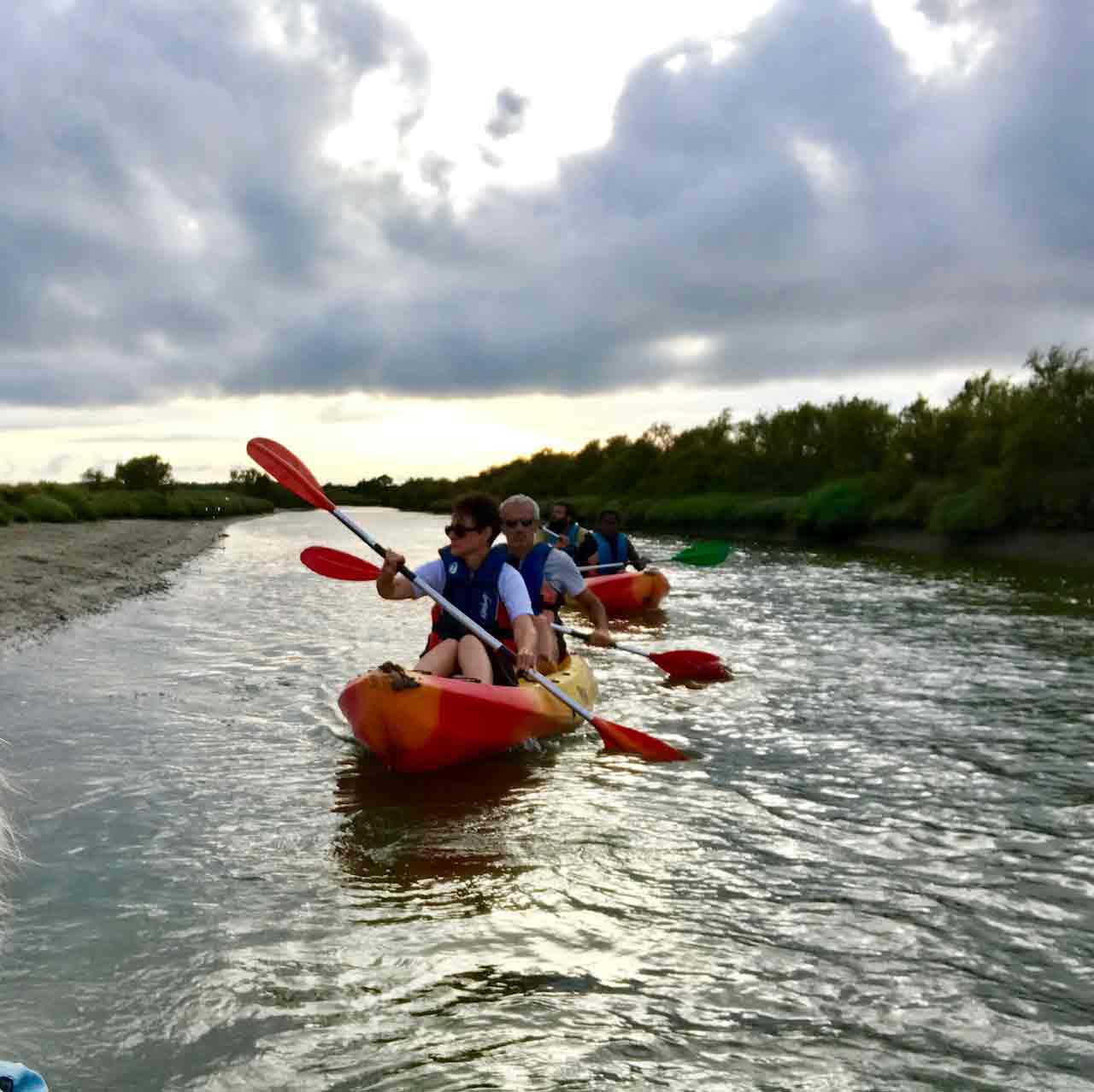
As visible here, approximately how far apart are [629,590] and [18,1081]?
45.4 ft

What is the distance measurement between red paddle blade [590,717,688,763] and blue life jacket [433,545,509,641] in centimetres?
99

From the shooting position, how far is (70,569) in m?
19.0

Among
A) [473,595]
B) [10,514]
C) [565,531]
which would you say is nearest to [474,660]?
[473,595]

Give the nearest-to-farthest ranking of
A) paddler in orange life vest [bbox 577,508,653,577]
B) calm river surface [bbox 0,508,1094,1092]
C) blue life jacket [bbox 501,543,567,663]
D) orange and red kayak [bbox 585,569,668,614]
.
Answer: calm river surface [bbox 0,508,1094,1092], blue life jacket [bbox 501,543,567,663], orange and red kayak [bbox 585,569,668,614], paddler in orange life vest [bbox 577,508,653,577]

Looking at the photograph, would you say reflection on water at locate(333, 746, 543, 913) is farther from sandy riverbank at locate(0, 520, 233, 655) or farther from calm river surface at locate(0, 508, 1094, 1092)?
sandy riverbank at locate(0, 520, 233, 655)

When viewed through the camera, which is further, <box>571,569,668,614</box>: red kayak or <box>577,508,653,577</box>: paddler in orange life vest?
<box>577,508,653,577</box>: paddler in orange life vest

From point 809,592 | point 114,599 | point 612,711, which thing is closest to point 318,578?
point 114,599

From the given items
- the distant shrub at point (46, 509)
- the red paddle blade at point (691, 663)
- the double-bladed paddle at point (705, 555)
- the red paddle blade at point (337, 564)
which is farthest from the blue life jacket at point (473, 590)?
the distant shrub at point (46, 509)

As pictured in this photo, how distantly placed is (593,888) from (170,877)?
5.88ft

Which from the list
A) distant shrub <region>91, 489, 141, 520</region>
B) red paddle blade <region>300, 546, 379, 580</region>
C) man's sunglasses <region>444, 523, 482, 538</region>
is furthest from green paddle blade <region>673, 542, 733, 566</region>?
distant shrub <region>91, 489, 141, 520</region>

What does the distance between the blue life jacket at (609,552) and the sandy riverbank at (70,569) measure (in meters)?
6.80

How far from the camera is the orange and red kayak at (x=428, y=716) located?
643 cm

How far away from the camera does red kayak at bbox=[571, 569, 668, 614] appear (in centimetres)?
1530

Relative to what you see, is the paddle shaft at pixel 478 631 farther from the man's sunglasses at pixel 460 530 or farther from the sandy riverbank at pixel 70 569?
the sandy riverbank at pixel 70 569
